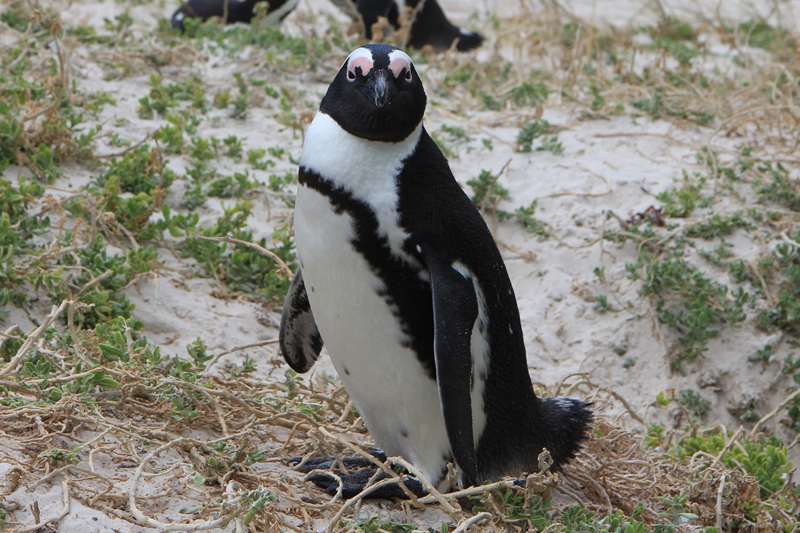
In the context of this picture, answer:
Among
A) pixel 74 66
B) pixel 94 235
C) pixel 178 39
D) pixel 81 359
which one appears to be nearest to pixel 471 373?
pixel 81 359

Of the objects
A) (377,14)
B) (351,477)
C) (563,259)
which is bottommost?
(377,14)

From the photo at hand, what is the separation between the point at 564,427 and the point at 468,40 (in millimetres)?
4438

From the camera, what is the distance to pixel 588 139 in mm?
5277

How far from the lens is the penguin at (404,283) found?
2.65 m

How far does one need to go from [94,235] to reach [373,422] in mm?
1273

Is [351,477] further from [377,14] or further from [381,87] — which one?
[377,14]

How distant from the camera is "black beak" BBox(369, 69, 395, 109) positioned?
2.62m

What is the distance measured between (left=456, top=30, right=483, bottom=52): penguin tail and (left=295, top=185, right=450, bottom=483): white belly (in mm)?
4420

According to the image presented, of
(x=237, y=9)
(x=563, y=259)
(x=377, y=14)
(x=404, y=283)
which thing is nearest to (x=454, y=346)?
(x=404, y=283)

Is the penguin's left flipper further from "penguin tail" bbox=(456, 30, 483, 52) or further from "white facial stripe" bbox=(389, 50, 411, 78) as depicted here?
"penguin tail" bbox=(456, 30, 483, 52)

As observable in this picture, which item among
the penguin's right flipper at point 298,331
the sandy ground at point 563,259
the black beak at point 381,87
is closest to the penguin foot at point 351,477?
the penguin's right flipper at point 298,331

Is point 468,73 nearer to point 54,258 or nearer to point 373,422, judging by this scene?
point 54,258

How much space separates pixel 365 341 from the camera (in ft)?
9.03

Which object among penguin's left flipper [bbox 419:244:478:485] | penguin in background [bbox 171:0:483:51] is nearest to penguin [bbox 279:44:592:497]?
penguin's left flipper [bbox 419:244:478:485]
